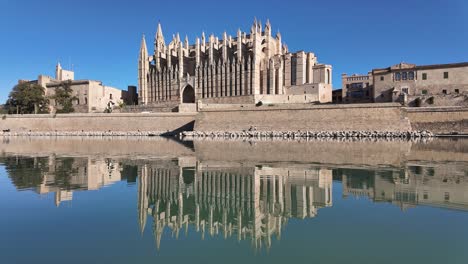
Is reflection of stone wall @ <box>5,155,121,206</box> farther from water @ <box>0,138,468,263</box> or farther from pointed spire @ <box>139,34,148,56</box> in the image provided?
pointed spire @ <box>139,34,148,56</box>

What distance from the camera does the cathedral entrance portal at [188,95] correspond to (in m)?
60.8

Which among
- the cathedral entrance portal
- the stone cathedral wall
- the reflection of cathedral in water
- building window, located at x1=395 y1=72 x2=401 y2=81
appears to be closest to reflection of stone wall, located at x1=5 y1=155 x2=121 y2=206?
the reflection of cathedral in water

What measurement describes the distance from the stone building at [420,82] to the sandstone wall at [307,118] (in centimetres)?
720

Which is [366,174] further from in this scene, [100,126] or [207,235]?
[100,126]

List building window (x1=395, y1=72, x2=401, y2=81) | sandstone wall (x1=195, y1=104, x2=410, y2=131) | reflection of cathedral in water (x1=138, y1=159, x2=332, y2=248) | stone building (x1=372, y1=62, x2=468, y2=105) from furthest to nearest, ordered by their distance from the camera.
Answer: building window (x1=395, y1=72, x2=401, y2=81), stone building (x1=372, y1=62, x2=468, y2=105), sandstone wall (x1=195, y1=104, x2=410, y2=131), reflection of cathedral in water (x1=138, y1=159, x2=332, y2=248)

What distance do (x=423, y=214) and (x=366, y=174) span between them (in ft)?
16.9

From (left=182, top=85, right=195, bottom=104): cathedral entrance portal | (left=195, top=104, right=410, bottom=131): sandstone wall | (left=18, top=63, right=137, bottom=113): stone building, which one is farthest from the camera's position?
(left=18, top=63, right=137, bottom=113): stone building

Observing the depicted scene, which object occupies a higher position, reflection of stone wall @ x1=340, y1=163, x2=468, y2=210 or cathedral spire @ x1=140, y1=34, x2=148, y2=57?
cathedral spire @ x1=140, y1=34, x2=148, y2=57

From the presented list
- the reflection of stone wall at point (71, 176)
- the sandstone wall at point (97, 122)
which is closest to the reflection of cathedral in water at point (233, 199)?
the reflection of stone wall at point (71, 176)

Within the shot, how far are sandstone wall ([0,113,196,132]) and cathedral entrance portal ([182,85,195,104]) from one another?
14.7m

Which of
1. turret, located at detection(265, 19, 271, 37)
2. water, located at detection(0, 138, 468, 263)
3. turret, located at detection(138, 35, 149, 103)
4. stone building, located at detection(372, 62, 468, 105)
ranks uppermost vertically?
turret, located at detection(265, 19, 271, 37)

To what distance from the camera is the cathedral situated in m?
52.8

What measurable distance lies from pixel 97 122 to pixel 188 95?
18.0 metres

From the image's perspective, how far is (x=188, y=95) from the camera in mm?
61406
